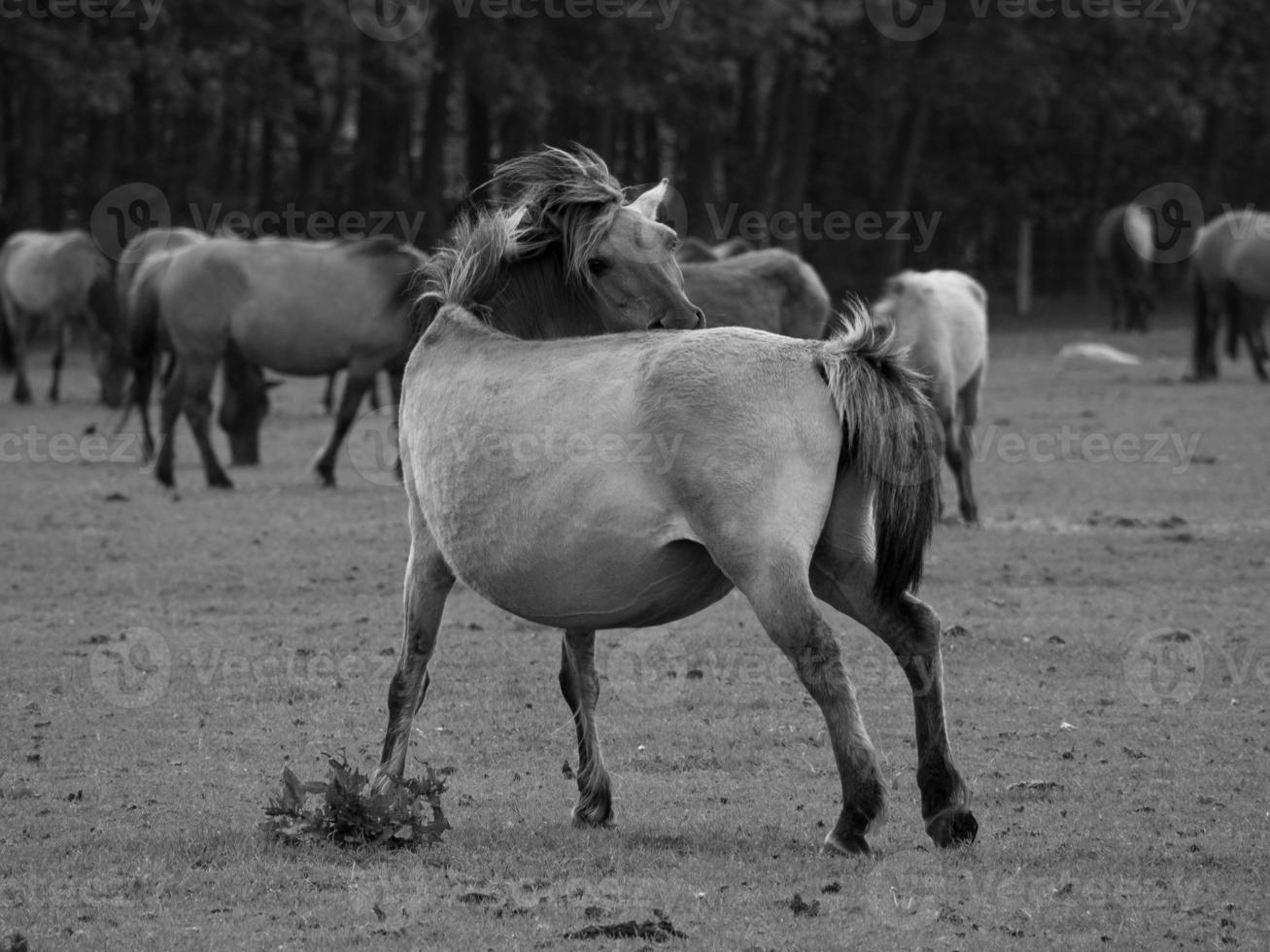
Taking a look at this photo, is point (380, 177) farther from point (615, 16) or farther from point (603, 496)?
point (603, 496)

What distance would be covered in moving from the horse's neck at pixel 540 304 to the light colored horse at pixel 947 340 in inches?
282

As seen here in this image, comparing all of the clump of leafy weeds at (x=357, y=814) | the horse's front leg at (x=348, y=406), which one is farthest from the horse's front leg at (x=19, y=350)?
the clump of leafy weeds at (x=357, y=814)

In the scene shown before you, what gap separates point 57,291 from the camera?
26.2 metres

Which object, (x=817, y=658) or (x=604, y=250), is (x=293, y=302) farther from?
(x=817, y=658)

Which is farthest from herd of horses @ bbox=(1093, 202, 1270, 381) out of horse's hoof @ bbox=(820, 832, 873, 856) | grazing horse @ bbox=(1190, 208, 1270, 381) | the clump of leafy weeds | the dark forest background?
the clump of leafy weeds

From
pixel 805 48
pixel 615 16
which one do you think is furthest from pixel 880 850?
pixel 805 48

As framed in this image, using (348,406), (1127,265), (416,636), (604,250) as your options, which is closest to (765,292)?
(348,406)

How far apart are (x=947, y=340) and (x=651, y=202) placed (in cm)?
773

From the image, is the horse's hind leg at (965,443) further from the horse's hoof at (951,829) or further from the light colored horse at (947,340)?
the horse's hoof at (951,829)

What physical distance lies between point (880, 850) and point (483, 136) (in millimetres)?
35909

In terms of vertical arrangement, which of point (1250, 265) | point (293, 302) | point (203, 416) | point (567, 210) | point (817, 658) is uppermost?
point (567, 210)

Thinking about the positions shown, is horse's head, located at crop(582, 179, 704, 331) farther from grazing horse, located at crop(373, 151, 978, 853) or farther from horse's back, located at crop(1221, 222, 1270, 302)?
horse's back, located at crop(1221, 222, 1270, 302)

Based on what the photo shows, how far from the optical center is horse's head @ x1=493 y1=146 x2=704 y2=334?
6418 millimetres

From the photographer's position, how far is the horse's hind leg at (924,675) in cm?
573
